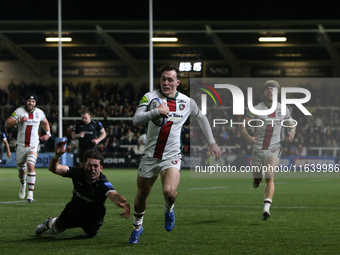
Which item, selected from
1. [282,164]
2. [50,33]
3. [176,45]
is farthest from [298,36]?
[50,33]

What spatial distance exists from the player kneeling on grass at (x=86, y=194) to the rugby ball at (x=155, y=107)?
80cm

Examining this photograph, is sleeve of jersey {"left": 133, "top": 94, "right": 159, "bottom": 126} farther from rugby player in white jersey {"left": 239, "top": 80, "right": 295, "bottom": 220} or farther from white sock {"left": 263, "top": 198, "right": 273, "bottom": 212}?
rugby player in white jersey {"left": 239, "top": 80, "right": 295, "bottom": 220}

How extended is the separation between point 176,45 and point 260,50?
5.56 meters

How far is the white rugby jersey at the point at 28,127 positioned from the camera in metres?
12.5

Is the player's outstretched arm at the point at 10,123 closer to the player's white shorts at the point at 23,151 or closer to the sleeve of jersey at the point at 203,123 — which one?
the player's white shorts at the point at 23,151

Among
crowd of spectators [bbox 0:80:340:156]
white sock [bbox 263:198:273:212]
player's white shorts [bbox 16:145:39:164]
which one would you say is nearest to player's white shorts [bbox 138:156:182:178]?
white sock [bbox 263:198:273:212]

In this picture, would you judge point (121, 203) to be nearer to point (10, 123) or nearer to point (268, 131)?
point (268, 131)

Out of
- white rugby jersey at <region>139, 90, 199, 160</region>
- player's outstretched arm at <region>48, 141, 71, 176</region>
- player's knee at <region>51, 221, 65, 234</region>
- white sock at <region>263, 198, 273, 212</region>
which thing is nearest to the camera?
player's outstretched arm at <region>48, 141, 71, 176</region>

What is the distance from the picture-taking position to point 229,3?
34.4 meters

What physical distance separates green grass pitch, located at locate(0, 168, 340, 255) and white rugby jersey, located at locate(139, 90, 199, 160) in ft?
3.48

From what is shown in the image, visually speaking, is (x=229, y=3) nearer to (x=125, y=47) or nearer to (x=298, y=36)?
(x=298, y=36)

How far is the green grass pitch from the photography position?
6.12 m

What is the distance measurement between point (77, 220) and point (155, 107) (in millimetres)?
1634

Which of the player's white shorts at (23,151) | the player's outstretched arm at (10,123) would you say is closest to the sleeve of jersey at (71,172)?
the player's outstretched arm at (10,123)
